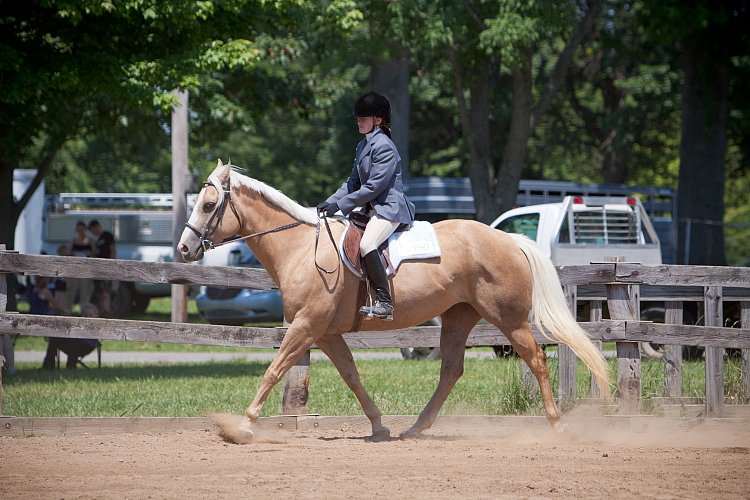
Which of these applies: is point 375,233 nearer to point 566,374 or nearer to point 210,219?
point 210,219

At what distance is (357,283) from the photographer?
884 centimetres

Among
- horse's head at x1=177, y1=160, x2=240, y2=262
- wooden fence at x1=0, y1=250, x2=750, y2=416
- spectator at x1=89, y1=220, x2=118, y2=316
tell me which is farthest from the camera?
spectator at x1=89, y1=220, x2=118, y2=316

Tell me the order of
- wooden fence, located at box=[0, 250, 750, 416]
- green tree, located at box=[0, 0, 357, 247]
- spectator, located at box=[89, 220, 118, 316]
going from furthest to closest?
spectator, located at box=[89, 220, 118, 316]
green tree, located at box=[0, 0, 357, 247]
wooden fence, located at box=[0, 250, 750, 416]

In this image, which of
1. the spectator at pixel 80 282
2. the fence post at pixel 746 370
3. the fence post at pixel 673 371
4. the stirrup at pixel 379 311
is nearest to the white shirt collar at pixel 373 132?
the stirrup at pixel 379 311

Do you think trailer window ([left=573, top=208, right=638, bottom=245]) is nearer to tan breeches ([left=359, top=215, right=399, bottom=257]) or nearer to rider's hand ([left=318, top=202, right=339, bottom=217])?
tan breeches ([left=359, top=215, right=399, bottom=257])

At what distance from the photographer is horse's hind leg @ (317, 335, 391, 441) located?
29.6 feet

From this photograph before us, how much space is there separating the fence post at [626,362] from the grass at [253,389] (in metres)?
0.55

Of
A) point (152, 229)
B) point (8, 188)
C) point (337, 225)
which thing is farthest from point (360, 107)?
point (152, 229)

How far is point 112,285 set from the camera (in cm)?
2684

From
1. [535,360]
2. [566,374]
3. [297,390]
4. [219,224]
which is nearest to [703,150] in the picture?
[566,374]

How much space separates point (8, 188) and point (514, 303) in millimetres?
13925

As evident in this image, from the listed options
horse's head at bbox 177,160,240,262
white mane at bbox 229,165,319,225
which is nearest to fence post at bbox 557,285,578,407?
white mane at bbox 229,165,319,225

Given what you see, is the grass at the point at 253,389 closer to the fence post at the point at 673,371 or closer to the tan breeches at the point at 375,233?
the fence post at the point at 673,371

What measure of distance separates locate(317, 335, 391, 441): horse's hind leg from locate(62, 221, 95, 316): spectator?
607 inches
